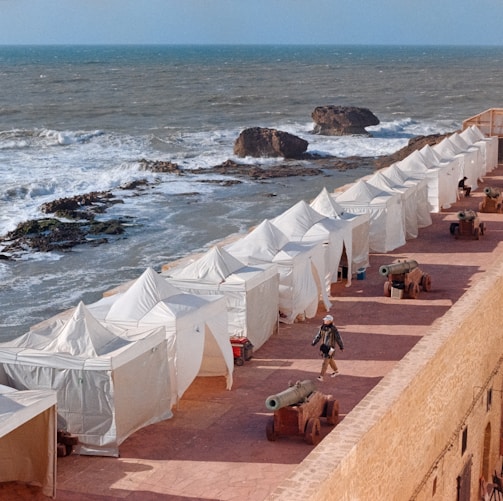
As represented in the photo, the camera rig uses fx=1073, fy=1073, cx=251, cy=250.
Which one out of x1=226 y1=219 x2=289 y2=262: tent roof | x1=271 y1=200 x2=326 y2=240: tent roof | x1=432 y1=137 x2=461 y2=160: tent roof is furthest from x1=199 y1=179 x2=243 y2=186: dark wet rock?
x1=226 y1=219 x2=289 y2=262: tent roof

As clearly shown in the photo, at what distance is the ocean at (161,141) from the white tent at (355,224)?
8.56m

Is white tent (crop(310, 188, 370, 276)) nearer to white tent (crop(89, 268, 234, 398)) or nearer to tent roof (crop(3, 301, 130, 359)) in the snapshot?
white tent (crop(89, 268, 234, 398))

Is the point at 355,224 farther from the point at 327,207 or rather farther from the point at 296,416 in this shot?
the point at 296,416

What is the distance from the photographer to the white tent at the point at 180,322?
13.9 meters

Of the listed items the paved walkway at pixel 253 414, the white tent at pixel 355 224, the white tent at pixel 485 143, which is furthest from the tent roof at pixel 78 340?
the white tent at pixel 485 143

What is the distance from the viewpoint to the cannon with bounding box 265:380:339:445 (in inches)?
496

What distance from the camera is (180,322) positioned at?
14023mm

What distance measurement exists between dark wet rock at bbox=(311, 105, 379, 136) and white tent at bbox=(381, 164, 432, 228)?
3873 cm

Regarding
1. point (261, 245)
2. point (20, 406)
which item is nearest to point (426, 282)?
point (261, 245)

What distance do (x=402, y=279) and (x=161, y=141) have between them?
150 ft

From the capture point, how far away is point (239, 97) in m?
96.1

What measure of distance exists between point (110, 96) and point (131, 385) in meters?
87.0

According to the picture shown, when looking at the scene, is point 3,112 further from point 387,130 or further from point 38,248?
point 38,248

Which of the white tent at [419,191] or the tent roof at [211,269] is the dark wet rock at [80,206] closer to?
the white tent at [419,191]
